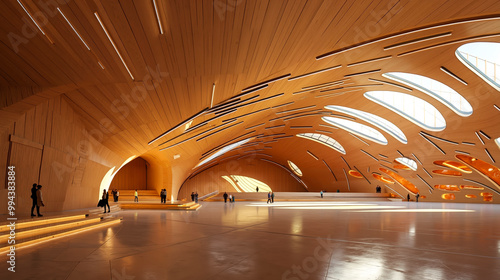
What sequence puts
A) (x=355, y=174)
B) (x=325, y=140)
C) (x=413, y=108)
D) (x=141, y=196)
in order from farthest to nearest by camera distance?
(x=355, y=174)
(x=325, y=140)
(x=141, y=196)
(x=413, y=108)

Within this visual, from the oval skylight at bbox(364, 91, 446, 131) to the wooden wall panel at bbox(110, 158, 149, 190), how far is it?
23076mm

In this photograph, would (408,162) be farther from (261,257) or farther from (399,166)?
(261,257)

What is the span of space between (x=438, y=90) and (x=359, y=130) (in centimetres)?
1242

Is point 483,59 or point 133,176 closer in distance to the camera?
point 483,59

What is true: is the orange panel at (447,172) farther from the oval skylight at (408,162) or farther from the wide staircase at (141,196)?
the wide staircase at (141,196)

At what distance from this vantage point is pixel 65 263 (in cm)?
490

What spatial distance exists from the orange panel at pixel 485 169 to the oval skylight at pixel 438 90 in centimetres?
865

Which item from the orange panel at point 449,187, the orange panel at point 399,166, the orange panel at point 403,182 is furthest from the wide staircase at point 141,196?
the orange panel at point 449,187

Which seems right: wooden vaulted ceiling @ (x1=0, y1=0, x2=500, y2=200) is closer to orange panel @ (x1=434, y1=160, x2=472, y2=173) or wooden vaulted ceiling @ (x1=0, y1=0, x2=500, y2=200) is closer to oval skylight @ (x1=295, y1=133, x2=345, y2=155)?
orange panel @ (x1=434, y1=160, x2=472, y2=173)

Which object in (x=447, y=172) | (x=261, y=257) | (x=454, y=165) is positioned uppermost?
(x=454, y=165)

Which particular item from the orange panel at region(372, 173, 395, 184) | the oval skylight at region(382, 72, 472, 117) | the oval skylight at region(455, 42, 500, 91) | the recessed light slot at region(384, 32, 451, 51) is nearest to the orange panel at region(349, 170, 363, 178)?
the orange panel at region(372, 173, 395, 184)

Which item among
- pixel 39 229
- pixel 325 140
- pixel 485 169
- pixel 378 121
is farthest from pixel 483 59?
pixel 325 140

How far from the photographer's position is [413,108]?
82.0 feet

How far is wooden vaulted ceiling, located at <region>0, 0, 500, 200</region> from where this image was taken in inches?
262
